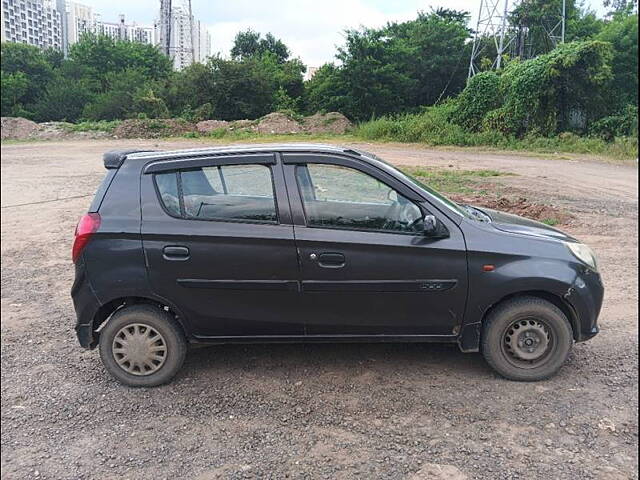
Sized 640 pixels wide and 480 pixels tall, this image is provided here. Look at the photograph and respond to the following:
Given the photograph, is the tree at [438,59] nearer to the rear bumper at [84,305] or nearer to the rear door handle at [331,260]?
the rear door handle at [331,260]

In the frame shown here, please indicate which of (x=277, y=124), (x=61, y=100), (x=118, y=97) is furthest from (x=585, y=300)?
(x=277, y=124)

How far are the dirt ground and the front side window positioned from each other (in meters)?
1.02

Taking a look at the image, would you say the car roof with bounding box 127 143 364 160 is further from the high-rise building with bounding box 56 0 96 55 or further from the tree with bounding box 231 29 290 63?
the tree with bounding box 231 29 290 63

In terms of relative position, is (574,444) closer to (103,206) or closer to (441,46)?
(103,206)

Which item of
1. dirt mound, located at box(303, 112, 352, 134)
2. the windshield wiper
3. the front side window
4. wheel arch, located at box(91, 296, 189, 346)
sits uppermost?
dirt mound, located at box(303, 112, 352, 134)

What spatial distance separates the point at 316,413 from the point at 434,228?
52.0 inches

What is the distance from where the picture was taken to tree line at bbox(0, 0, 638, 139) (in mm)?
17047

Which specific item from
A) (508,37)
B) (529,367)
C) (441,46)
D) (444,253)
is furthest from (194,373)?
(441,46)

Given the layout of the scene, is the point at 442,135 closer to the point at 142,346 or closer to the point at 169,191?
the point at 169,191

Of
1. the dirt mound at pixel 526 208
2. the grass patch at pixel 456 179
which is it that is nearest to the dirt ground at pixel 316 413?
the dirt mound at pixel 526 208

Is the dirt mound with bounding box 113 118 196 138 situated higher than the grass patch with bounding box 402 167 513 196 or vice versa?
the dirt mound with bounding box 113 118 196 138

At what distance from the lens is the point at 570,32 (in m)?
21.2

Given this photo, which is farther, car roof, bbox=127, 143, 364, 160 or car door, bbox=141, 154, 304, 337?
car roof, bbox=127, 143, 364, 160

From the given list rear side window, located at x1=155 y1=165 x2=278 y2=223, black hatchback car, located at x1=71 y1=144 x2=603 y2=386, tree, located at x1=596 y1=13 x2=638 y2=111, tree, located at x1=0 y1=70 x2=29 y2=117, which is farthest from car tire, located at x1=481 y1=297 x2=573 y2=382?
tree, located at x1=0 y1=70 x2=29 y2=117
